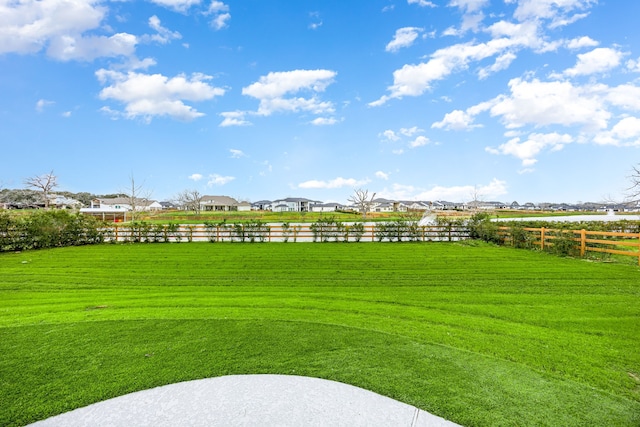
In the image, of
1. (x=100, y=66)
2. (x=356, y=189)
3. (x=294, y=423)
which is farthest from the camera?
(x=356, y=189)

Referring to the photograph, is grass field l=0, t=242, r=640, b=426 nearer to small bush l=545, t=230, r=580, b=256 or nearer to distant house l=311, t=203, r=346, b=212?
small bush l=545, t=230, r=580, b=256

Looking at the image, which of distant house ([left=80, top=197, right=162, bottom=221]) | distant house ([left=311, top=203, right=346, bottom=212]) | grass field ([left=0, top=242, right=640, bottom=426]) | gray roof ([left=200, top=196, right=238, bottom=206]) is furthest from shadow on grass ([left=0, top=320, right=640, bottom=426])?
distant house ([left=311, top=203, right=346, bottom=212])

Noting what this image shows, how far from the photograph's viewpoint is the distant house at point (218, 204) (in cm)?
6662

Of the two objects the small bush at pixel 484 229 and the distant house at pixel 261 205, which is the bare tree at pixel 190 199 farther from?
the small bush at pixel 484 229

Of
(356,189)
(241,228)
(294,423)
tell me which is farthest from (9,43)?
(356,189)

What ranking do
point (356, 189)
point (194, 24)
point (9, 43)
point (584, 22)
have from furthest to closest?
point (356, 189) → point (194, 24) → point (9, 43) → point (584, 22)

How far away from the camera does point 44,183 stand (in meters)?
36.3

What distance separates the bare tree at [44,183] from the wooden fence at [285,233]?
26624 millimetres

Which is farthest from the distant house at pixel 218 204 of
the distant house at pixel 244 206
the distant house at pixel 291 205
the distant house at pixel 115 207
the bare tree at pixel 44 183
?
the bare tree at pixel 44 183

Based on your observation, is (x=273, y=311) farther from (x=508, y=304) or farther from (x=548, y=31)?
(x=548, y=31)

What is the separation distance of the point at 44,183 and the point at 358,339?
45.2 metres

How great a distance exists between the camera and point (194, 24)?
13.5 meters

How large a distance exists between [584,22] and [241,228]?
16.2 metres

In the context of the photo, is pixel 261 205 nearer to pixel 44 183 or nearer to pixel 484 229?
pixel 44 183
